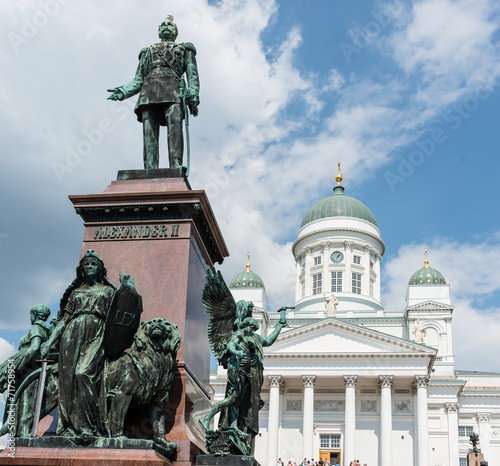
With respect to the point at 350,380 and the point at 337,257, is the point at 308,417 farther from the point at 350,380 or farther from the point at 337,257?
the point at 337,257

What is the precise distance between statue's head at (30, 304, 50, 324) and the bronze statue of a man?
78.3 inches

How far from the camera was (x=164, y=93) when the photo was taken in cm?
767

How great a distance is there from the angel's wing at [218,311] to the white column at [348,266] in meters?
65.6

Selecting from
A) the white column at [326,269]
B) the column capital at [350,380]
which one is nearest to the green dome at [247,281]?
the white column at [326,269]

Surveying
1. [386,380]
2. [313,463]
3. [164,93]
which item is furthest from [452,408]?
[164,93]

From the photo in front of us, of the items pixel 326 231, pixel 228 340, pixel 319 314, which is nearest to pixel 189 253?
pixel 228 340

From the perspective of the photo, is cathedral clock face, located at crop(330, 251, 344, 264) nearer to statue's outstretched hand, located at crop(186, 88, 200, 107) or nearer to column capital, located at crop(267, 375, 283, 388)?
column capital, located at crop(267, 375, 283, 388)

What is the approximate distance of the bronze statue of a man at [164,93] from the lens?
25.0 feet

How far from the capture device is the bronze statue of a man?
7629mm

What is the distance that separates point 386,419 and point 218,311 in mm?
50625

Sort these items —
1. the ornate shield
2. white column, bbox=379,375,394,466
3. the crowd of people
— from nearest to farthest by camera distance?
the ornate shield, the crowd of people, white column, bbox=379,375,394,466

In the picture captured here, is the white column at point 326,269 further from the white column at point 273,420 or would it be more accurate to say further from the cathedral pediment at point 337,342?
the white column at point 273,420

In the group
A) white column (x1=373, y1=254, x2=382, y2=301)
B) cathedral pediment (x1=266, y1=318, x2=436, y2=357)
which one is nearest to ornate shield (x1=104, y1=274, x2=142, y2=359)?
cathedral pediment (x1=266, y1=318, x2=436, y2=357)

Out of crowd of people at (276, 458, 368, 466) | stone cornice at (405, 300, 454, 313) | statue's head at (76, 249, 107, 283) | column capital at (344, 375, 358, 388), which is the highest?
stone cornice at (405, 300, 454, 313)
